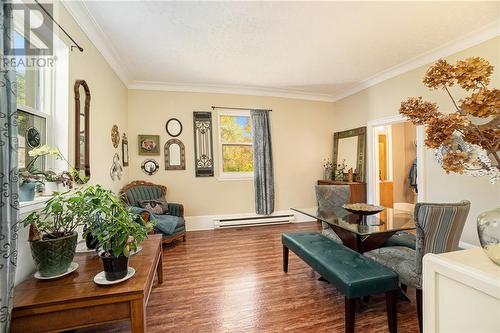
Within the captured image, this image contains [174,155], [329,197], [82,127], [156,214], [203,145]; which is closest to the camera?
[82,127]

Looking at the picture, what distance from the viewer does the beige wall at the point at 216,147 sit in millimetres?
4309

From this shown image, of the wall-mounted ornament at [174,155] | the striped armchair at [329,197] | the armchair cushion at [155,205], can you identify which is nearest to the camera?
the striped armchair at [329,197]

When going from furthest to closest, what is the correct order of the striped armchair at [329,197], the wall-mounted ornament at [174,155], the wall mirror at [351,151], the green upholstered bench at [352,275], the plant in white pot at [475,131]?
1. the wall mirror at [351,151]
2. the wall-mounted ornament at [174,155]
3. the striped armchair at [329,197]
4. the green upholstered bench at [352,275]
5. the plant in white pot at [475,131]

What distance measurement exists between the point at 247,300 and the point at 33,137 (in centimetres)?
225

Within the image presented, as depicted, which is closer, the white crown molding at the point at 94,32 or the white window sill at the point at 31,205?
the white window sill at the point at 31,205

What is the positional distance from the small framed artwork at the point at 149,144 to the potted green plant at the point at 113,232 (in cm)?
302

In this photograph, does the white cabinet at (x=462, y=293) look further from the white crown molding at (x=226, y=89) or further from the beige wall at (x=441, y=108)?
the white crown molding at (x=226, y=89)

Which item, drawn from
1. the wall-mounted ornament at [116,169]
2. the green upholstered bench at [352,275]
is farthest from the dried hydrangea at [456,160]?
the wall-mounted ornament at [116,169]

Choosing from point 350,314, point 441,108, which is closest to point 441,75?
point 350,314

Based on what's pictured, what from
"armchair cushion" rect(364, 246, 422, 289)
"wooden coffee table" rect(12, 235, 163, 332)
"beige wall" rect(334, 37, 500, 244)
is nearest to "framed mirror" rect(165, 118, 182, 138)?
"wooden coffee table" rect(12, 235, 163, 332)

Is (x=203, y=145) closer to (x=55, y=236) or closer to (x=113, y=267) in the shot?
(x=55, y=236)

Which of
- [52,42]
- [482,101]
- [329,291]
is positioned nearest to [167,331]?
[329,291]

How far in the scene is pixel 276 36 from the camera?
2754mm

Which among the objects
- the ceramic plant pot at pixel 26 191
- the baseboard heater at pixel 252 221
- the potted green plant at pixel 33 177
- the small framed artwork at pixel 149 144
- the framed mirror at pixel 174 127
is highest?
the framed mirror at pixel 174 127
